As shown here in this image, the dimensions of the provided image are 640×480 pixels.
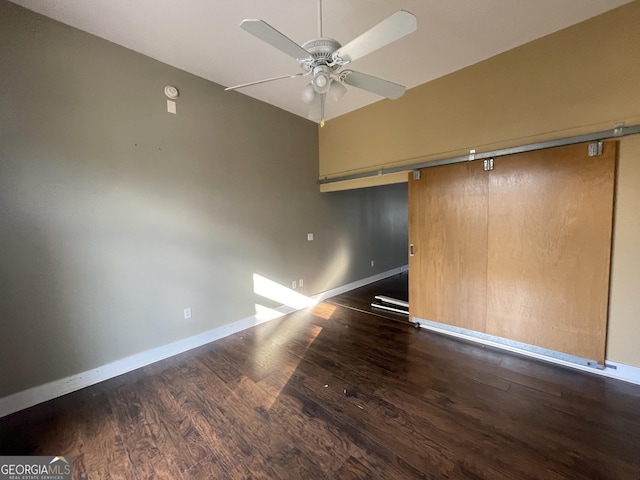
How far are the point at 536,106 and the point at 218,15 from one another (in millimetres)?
2965

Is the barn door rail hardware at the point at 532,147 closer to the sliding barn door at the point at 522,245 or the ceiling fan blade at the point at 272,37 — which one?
the sliding barn door at the point at 522,245

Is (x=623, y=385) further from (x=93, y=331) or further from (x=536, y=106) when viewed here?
(x=93, y=331)

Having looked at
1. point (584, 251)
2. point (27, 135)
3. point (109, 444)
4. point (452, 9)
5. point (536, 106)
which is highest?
point (452, 9)

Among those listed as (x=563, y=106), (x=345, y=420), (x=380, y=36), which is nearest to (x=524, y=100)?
(x=563, y=106)

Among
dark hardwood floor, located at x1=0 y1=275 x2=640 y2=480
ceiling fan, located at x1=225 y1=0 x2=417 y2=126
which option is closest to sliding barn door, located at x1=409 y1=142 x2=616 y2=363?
dark hardwood floor, located at x1=0 y1=275 x2=640 y2=480

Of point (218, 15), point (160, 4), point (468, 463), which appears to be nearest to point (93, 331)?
point (160, 4)

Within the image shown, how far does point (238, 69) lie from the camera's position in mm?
2777

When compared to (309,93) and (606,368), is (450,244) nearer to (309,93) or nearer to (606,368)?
(606,368)

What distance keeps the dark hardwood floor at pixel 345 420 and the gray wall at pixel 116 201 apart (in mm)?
591

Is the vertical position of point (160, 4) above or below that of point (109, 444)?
above

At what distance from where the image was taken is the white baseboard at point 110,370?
2.03 m

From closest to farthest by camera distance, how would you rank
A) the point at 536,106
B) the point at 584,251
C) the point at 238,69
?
the point at 584,251, the point at 536,106, the point at 238,69

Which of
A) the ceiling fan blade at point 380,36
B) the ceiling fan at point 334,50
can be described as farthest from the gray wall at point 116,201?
the ceiling fan blade at point 380,36

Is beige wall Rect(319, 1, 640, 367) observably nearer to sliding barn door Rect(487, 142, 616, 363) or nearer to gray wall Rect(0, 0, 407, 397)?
sliding barn door Rect(487, 142, 616, 363)
